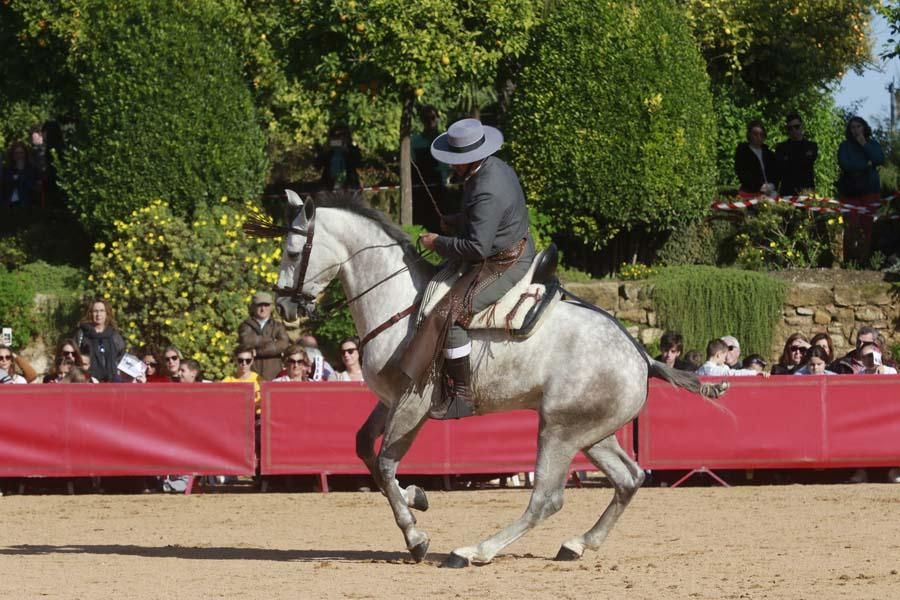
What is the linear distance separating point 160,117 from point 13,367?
6.13 meters

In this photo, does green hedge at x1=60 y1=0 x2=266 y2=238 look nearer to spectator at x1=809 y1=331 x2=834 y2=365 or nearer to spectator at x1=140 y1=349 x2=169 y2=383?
spectator at x1=140 y1=349 x2=169 y2=383

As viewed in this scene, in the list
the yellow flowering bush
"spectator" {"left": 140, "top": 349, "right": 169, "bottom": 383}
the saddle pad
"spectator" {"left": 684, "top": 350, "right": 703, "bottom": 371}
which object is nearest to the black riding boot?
the saddle pad

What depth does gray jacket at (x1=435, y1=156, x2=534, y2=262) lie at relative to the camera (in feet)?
34.1

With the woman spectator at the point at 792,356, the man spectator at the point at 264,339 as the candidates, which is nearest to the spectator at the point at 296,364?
the man spectator at the point at 264,339

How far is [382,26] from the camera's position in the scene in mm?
21688

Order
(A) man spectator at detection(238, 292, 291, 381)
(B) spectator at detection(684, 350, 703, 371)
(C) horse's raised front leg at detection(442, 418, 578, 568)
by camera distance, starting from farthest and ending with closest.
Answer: (A) man spectator at detection(238, 292, 291, 381) < (B) spectator at detection(684, 350, 703, 371) < (C) horse's raised front leg at detection(442, 418, 578, 568)

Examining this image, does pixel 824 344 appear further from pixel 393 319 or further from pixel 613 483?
pixel 393 319

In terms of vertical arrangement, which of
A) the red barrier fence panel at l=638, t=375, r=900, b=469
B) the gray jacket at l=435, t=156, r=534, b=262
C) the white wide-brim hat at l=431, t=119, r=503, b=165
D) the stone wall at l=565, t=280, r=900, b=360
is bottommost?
the stone wall at l=565, t=280, r=900, b=360

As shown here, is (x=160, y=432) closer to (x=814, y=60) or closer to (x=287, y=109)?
(x=287, y=109)

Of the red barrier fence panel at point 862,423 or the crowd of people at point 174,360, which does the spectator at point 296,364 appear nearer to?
the crowd of people at point 174,360

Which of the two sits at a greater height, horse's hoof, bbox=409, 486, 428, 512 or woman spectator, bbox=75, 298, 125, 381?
horse's hoof, bbox=409, 486, 428, 512

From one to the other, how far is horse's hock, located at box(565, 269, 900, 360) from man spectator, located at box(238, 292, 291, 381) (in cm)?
521

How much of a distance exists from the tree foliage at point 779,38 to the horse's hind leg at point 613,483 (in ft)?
47.3

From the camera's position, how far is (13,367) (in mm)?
17281
